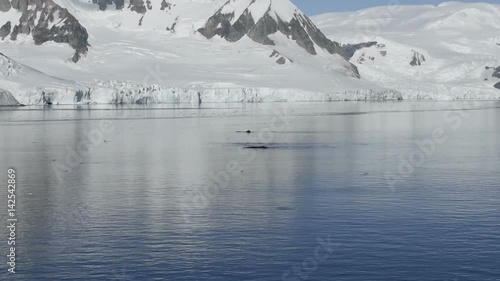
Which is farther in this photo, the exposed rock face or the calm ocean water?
the exposed rock face

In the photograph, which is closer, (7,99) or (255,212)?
(255,212)

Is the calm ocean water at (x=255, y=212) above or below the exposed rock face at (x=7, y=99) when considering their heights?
below

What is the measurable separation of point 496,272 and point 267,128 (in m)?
55.5

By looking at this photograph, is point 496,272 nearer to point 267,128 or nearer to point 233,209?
point 233,209

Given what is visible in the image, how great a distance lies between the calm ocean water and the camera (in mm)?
19781

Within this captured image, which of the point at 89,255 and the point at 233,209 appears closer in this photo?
the point at 89,255

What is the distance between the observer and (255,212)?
87.5 feet

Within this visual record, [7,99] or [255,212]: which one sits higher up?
[7,99]

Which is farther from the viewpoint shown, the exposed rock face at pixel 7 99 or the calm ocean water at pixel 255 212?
the exposed rock face at pixel 7 99

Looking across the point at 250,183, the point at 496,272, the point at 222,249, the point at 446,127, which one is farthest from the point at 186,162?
the point at 446,127

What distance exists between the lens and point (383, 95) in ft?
639

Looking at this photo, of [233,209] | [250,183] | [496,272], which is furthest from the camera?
[250,183]

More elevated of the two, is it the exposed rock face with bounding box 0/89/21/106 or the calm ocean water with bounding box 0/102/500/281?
the exposed rock face with bounding box 0/89/21/106

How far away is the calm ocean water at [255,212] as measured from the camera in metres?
19.8
